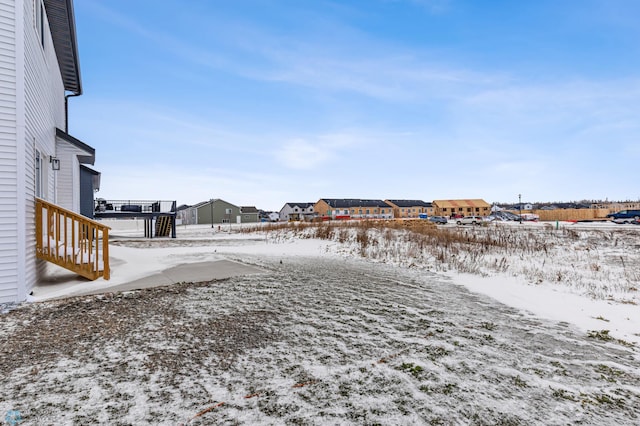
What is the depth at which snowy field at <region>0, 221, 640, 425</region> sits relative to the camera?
2416 mm

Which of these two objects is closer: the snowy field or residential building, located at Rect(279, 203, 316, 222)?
the snowy field

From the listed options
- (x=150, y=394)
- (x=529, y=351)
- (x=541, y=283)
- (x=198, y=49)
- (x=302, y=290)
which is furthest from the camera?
(x=198, y=49)

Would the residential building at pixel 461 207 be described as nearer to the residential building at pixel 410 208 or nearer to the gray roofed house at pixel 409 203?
the residential building at pixel 410 208

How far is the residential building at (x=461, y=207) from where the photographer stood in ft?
271

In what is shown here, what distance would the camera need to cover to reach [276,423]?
2.22 m

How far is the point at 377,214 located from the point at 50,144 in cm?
7468

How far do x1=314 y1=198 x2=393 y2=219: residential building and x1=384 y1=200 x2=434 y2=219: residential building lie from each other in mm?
2447

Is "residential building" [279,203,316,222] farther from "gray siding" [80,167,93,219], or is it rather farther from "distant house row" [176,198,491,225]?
"gray siding" [80,167,93,219]

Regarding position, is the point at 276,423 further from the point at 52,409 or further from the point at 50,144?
the point at 50,144

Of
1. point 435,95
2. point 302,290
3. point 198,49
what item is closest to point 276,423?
point 302,290

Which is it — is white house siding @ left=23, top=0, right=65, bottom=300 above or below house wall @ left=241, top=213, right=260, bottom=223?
above

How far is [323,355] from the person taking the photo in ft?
11.2

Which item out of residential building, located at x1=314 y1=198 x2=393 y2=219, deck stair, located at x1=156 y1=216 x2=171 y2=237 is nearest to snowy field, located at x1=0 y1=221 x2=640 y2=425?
deck stair, located at x1=156 y1=216 x2=171 y2=237

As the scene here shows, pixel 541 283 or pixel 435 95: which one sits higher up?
pixel 435 95
